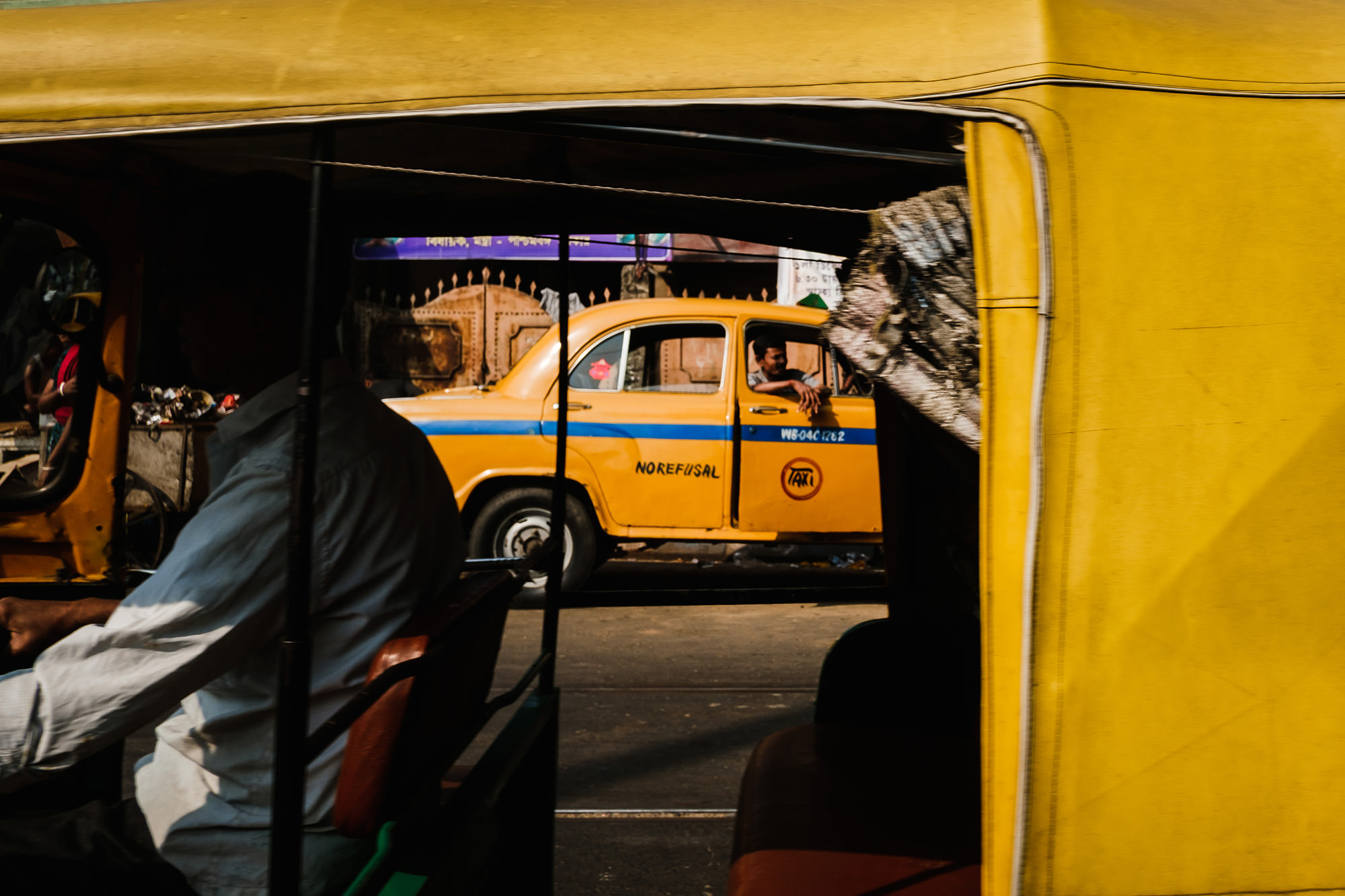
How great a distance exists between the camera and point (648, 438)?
744cm

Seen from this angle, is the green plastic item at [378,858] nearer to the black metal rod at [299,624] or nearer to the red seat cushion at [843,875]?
the black metal rod at [299,624]

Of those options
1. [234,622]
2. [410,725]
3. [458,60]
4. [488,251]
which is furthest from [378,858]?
[488,251]

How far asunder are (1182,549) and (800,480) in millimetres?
6116

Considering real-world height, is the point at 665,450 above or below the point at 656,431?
below

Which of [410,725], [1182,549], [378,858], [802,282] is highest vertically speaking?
[802,282]

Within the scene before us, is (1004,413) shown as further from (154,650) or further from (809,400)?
(809,400)

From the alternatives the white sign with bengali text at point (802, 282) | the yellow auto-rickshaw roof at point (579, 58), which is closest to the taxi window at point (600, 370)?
the white sign with bengali text at point (802, 282)

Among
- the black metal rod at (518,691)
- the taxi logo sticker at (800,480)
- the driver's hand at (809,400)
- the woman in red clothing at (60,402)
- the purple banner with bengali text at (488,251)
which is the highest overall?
the purple banner with bengali text at (488,251)

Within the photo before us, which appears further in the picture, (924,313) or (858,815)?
(858,815)

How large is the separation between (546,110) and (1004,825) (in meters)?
1.01

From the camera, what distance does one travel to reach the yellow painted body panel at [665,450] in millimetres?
7371

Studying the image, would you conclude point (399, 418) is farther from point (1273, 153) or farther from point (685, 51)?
point (1273, 153)

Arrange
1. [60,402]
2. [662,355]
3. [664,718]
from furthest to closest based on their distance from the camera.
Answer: [662,355] → [664,718] → [60,402]

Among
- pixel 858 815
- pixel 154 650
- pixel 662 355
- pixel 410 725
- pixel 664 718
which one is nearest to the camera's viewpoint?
pixel 154 650
